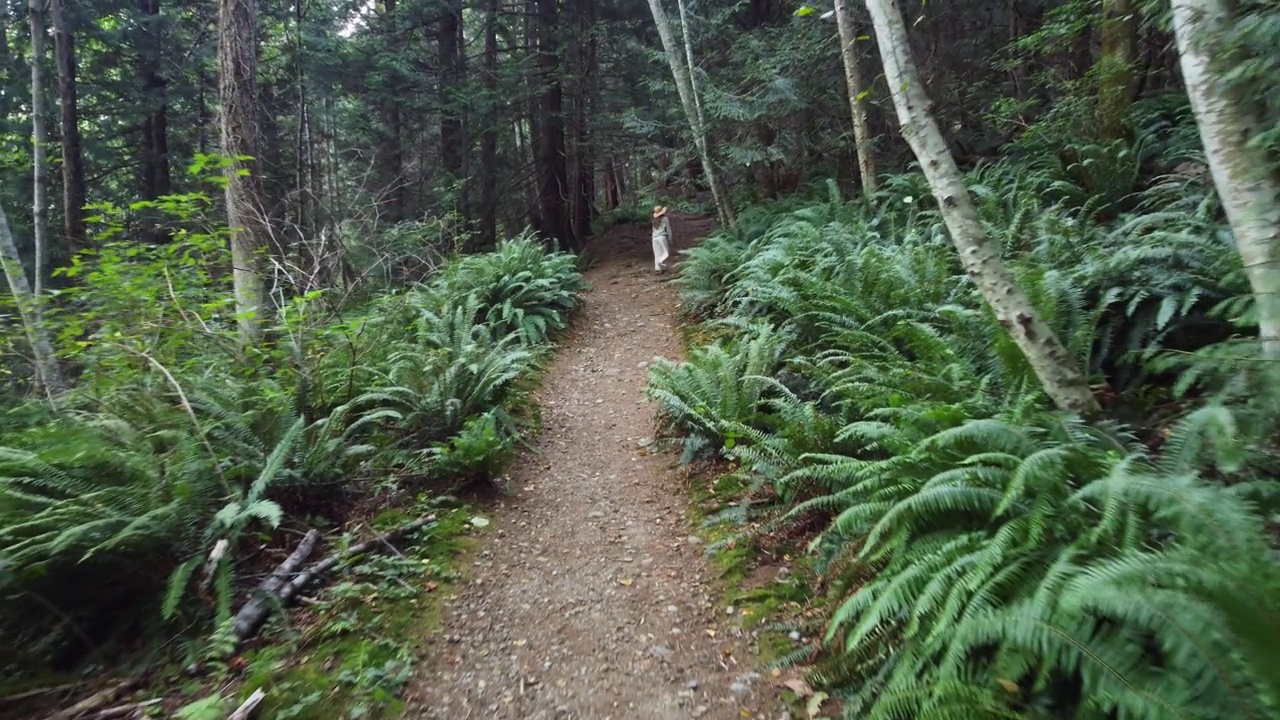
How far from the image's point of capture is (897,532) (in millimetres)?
3699

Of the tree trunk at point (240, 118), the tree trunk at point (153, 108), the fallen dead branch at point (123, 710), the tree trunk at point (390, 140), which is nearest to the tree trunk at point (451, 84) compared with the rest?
the tree trunk at point (390, 140)

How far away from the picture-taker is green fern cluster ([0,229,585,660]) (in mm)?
4039

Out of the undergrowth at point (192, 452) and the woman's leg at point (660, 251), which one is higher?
the woman's leg at point (660, 251)

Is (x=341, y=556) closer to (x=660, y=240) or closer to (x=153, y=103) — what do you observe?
(x=660, y=240)

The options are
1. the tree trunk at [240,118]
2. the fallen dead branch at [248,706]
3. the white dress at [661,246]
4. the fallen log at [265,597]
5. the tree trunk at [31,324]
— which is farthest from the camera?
the white dress at [661,246]

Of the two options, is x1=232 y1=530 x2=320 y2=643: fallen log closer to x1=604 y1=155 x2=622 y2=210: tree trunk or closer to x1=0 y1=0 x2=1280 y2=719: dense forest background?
x1=0 y1=0 x2=1280 y2=719: dense forest background

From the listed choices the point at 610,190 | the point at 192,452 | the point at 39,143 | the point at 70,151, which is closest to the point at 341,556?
the point at 192,452

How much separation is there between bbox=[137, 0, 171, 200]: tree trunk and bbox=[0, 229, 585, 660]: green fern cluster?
420 inches

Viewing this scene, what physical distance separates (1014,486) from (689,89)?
1256 centimetres

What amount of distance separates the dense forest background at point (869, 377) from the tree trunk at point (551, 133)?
4.22m

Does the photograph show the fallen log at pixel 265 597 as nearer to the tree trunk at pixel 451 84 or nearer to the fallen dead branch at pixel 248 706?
the fallen dead branch at pixel 248 706

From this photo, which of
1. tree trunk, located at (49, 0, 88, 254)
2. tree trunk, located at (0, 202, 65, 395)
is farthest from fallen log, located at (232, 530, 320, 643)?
tree trunk, located at (49, 0, 88, 254)

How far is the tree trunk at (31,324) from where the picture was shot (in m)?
6.40

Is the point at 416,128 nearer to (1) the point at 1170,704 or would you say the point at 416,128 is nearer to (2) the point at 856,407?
(2) the point at 856,407
